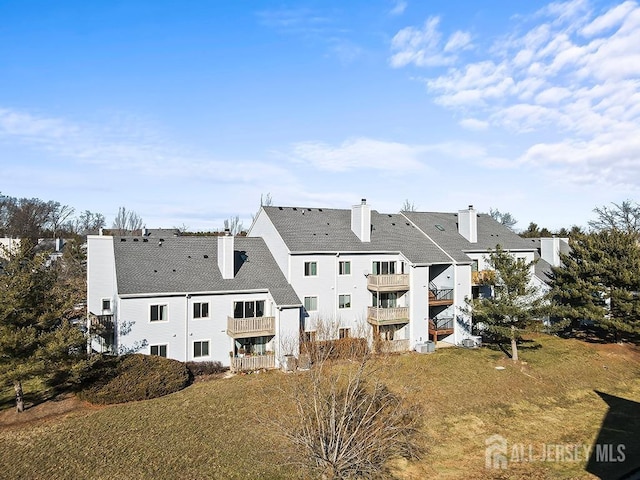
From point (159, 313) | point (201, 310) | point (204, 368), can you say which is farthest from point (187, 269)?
point (204, 368)

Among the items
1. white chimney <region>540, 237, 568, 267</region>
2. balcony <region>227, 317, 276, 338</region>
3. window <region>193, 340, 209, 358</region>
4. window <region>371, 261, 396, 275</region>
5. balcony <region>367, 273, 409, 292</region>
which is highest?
white chimney <region>540, 237, 568, 267</region>

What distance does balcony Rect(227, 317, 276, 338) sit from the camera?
90.5 ft

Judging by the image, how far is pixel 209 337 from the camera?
91.8ft

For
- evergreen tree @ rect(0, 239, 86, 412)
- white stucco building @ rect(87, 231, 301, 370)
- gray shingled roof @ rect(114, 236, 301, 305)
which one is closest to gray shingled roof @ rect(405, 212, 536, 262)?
gray shingled roof @ rect(114, 236, 301, 305)

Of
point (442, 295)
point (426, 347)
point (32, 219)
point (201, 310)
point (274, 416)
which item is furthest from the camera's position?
point (32, 219)

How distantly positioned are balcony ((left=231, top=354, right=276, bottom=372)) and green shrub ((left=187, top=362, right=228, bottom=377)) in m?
1.07

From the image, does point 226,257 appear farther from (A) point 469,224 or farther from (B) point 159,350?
(A) point 469,224

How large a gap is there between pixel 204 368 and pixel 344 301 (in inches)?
451

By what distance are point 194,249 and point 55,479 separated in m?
18.1

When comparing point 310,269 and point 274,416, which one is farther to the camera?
point 310,269

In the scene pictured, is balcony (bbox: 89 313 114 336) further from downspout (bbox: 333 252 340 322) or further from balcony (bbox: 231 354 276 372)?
downspout (bbox: 333 252 340 322)

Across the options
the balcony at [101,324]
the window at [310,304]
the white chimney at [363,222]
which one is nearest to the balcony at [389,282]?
the white chimney at [363,222]

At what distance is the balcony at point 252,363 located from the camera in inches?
1065

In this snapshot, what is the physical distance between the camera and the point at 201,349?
27.8m
